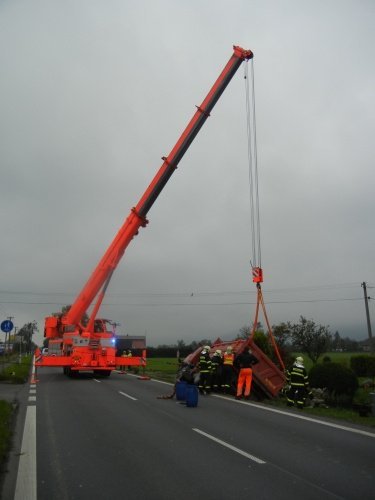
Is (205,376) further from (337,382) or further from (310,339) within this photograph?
(310,339)

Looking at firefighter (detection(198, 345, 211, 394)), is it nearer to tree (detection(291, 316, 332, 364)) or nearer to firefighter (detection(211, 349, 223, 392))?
firefighter (detection(211, 349, 223, 392))

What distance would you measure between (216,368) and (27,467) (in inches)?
418

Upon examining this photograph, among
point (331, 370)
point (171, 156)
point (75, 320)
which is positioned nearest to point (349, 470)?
point (331, 370)

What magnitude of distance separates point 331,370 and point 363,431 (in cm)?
898

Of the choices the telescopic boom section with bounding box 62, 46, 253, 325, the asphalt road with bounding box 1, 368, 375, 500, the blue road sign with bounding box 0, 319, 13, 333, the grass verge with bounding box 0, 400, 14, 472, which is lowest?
the asphalt road with bounding box 1, 368, 375, 500

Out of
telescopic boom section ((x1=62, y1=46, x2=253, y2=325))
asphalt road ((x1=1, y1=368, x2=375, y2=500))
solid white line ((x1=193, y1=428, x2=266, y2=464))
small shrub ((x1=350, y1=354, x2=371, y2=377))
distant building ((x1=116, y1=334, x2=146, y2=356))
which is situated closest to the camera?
asphalt road ((x1=1, y1=368, x2=375, y2=500))

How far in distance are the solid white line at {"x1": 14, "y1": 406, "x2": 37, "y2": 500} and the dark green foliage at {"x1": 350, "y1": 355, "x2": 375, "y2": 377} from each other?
23.9 m

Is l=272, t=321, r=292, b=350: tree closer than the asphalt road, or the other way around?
the asphalt road

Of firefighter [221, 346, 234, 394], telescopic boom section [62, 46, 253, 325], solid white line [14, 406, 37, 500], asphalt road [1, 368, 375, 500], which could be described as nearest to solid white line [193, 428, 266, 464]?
asphalt road [1, 368, 375, 500]

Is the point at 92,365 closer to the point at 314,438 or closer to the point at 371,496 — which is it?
the point at 314,438

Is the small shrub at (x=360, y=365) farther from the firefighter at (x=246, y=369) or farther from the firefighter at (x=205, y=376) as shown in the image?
the firefighter at (x=246, y=369)

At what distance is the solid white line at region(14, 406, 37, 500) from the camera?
548 cm

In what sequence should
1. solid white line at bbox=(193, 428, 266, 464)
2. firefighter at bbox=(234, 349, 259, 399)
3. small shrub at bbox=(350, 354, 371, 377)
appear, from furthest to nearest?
1. small shrub at bbox=(350, 354, 371, 377)
2. firefighter at bbox=(234, 349, 259, 399)
3. solid white line at bbox=(193, 428, 266, 464)

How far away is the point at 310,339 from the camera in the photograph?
1351 inches
